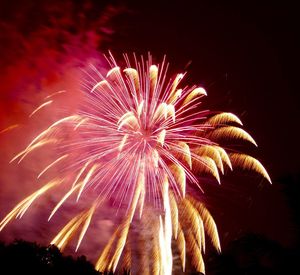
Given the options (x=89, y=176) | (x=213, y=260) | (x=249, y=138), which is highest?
(x=249, y=138)

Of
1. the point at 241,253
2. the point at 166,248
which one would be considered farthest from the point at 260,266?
the point at 166,248

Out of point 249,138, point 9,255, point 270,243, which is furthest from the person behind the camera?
point 249,138

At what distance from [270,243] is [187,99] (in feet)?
24.9

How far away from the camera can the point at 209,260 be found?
21.3m

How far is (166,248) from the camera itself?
25.8m

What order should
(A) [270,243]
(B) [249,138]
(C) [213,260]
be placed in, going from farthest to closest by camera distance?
(B) [249,138]
(A) [270,243]
(C) [213,260]

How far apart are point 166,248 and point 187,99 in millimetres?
6544

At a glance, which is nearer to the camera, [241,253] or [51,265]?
[51,265]

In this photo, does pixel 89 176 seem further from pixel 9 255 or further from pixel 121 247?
pixel 9 255

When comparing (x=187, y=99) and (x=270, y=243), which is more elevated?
(x=187, y=99)

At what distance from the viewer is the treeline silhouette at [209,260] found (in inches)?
697

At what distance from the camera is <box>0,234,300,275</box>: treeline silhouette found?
1770cm

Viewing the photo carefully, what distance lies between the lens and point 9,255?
58.5ft

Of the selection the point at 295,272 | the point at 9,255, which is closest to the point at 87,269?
the point at 9,255
